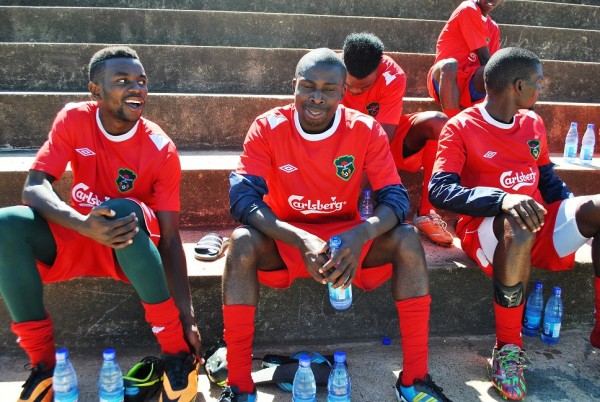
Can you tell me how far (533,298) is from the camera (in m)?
2.93

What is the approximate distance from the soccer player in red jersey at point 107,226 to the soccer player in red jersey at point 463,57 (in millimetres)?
2427

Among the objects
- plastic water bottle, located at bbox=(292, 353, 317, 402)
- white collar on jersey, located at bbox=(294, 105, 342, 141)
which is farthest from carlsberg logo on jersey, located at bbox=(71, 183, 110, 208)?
plastic water bottle, located at bbox=(292, 353, 317, 402)

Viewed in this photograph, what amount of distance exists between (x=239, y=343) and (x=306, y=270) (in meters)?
0.45

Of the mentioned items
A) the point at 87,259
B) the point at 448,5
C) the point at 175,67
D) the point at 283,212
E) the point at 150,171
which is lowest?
the point at 87,259

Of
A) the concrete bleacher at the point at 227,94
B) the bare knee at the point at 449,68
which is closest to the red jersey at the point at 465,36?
the bare knee at the point at 449,68

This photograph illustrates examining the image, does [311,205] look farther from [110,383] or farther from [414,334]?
[110,383]

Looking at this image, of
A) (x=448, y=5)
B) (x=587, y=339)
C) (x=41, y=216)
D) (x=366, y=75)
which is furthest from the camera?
→ (x=448, y=5)

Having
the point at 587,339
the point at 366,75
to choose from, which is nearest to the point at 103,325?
the point at 366,75

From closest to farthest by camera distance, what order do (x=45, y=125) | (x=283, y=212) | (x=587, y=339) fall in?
1. (x=283, y=212)
2. (x=587, y=339)
3. (x=45, y=125)

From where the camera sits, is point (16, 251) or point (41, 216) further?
point (41, 216)

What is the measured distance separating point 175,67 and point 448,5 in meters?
3.60

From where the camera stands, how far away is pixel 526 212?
2.32 metres

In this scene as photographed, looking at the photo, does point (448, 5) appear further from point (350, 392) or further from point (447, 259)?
point (350, 392)

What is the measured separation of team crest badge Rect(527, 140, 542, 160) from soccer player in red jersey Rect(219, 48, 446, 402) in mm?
909
